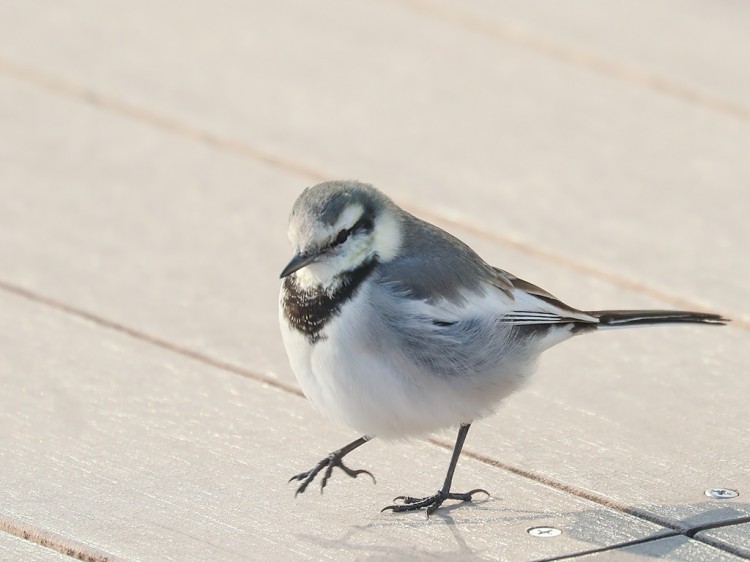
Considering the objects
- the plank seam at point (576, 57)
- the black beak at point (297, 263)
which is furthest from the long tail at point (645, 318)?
the plank seam at point (576, 57)

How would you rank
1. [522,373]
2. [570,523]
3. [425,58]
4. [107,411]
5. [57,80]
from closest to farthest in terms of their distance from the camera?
[570,523] → [522,373] → [107,411] → [57,80] → [425,58]

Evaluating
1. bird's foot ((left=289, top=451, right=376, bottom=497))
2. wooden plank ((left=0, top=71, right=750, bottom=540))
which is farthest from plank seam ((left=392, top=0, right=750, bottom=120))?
bird's foot ((left=289, top=451, right=376, bottom=497))

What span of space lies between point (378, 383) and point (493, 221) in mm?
2300

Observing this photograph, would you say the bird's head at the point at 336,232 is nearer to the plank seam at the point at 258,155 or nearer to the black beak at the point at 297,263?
the black beak at the point at 297,263

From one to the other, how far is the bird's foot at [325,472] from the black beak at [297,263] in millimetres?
596

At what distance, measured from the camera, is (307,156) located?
6.82 metres

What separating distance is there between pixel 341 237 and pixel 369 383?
0.46 meters

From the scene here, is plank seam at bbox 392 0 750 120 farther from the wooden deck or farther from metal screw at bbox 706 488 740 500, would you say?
metal screw at bbox 706 488 740 500

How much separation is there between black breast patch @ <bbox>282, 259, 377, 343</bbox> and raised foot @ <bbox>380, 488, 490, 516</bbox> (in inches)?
21.5

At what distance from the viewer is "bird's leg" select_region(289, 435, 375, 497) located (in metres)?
4.28

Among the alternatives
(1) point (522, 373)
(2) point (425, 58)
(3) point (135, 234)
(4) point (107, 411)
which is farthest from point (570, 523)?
(2) point (425, 58)

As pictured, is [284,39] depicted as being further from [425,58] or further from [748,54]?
[748,54]

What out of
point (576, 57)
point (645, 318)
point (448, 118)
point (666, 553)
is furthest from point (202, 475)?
point (576, 57)

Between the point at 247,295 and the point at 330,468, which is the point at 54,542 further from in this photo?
the point at 247,295
